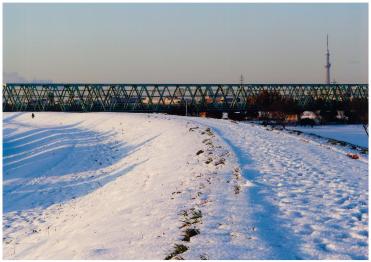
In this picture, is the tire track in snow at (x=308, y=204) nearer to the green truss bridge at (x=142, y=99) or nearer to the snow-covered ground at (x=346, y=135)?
the snow-covered ground at (x=346, y=135)

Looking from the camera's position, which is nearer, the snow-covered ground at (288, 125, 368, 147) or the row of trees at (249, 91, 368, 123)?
the snow-covered ground at (288, 125, 368, 147)

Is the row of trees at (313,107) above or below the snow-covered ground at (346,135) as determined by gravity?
above

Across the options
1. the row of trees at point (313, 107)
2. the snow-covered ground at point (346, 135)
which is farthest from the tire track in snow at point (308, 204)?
the row of trees at point (313, 107)

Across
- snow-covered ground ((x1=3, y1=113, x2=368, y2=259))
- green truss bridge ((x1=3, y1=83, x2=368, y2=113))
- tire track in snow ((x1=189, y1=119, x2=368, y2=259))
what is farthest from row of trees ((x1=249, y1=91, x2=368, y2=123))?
tire track in snow ((x1=189, y1=119, x2=368, y2=259))

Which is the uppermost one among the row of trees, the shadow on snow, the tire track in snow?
the row of trees

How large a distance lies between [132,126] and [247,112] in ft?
172

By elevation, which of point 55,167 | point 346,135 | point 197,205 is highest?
point 197,205

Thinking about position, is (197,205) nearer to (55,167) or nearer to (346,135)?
(55,167)

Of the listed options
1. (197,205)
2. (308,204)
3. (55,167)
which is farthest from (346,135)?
(197,205)

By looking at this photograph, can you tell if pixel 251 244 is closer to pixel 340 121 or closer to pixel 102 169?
pixel 102 169

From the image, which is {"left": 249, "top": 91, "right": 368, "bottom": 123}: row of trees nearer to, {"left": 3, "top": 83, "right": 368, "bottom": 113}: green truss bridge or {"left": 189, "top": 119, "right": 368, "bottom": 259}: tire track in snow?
{"left": 3, "top": 83, "right": 368, "bottom": 113}: green truss bridge

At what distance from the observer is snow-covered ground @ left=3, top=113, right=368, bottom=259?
29.6 feet

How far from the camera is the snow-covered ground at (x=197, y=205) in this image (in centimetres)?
902

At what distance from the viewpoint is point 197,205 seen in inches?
466
